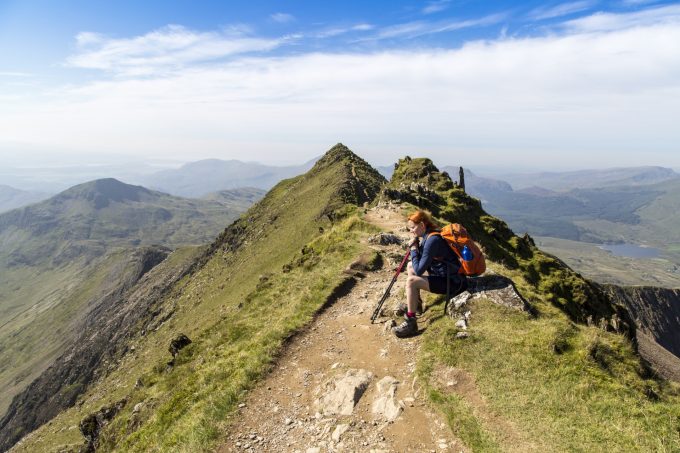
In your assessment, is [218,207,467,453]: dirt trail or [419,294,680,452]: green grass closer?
[419,294,680,452]: green grass

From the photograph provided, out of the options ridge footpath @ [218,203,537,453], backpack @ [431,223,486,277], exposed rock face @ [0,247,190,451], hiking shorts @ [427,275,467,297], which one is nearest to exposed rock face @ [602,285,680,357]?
hiking shorts @ [427,275,467,297]

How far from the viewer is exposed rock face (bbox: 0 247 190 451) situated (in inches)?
3968

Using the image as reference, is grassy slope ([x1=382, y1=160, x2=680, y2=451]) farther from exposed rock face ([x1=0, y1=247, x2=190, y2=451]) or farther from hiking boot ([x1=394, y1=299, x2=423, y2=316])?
exposed rock face ([x1=0, y1=247, x2=190, y2=451])

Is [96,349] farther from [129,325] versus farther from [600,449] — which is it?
[600,449]

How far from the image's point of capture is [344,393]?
569 inches

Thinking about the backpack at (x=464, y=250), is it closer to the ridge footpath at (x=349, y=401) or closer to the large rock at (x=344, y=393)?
the ridge footpath at (x=349, y=401)

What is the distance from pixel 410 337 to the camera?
17.4m

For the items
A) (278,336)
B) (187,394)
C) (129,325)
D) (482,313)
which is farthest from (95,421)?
(129,325)

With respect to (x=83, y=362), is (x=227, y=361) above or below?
above

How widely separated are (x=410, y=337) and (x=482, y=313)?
3230mm

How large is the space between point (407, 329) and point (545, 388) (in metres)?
6.03

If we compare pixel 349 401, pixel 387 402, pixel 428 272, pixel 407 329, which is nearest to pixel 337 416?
pixel 349 401

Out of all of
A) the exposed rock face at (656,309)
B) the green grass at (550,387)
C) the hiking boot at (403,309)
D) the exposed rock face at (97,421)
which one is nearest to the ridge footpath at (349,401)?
the green grass at (550,387)

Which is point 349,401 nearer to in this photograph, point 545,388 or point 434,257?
point 545,388
